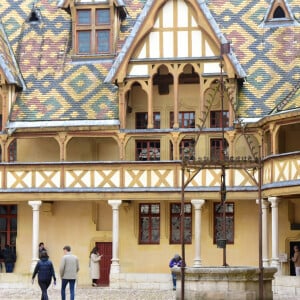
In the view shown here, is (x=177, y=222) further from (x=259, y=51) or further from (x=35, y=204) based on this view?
(x=259, y=51)

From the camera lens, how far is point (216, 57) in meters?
33.7

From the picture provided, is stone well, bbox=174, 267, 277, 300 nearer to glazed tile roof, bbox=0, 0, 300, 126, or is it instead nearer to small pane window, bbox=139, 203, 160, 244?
glazed tile roof, bbox=0, 0, 300, 126

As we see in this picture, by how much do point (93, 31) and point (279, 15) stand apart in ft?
21.1

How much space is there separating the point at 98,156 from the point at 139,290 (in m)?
6.14

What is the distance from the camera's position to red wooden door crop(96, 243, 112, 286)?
117ft

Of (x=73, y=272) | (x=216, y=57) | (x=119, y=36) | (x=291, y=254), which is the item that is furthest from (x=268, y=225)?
(x=73, y=272)

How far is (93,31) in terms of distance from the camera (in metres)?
36.5

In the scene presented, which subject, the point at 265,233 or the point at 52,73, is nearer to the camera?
the point at 265,233

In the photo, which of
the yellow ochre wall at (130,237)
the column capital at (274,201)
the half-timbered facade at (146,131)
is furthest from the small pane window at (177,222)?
the column capital at (274,201)

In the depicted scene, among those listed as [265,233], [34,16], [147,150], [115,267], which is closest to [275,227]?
[265,233]

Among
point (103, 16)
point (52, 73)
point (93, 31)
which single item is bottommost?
point (52, 73)

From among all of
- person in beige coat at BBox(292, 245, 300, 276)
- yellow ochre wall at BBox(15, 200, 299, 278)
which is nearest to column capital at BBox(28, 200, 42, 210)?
yellow ochre wall at BBox(15, 200, 299, 278)

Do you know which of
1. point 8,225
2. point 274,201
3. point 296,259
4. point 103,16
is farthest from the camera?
point 103,16

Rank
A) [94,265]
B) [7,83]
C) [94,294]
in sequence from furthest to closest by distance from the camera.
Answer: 1. [7,83]
2. [94,265]
3. [94,294]
